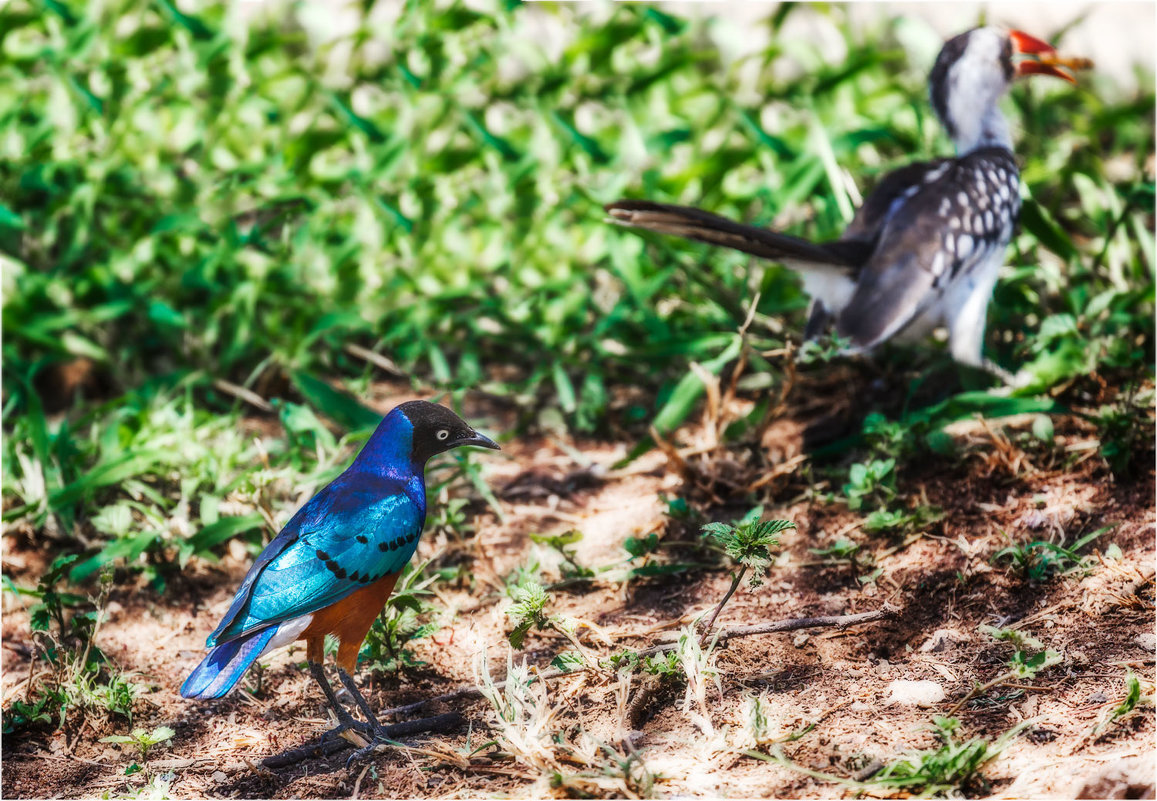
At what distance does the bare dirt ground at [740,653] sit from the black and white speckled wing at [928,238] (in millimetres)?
485

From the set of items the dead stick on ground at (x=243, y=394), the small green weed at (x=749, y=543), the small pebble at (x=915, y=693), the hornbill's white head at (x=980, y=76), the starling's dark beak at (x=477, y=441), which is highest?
the hornbill's white head at (x=980, y=76)

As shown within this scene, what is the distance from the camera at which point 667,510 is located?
12.1 ft

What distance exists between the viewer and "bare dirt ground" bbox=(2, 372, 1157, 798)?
2.35m

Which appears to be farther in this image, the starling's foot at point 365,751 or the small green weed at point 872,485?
the small green weed at point 872,485

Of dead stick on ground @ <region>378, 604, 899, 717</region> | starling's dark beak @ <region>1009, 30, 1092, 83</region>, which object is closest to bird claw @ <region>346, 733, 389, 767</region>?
dead stick on ground @ <region>378, 604, 899, 717</region>

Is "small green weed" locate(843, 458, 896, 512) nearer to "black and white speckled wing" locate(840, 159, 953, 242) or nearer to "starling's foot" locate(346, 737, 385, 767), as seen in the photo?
"black and white speckled wing" locate(840, 159, 953, 242)

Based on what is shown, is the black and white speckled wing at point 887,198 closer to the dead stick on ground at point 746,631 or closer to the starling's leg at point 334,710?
the dead stick on ground at point 746,631

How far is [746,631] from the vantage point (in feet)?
9.27

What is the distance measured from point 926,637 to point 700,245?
7.87 feet

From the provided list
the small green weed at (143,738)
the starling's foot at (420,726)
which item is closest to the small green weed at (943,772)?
the starling's foot at (420,726)

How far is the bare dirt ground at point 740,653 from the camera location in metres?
2.35

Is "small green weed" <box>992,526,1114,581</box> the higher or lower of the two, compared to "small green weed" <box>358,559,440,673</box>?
higher

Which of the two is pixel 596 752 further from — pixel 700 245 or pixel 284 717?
pixel 700 245

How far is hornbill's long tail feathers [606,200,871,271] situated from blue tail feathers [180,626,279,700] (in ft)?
5.56
